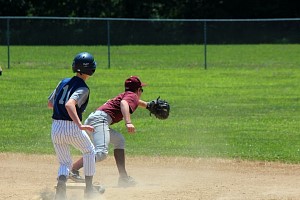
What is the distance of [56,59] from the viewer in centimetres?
2888

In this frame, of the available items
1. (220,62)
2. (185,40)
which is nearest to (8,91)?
(220,62)

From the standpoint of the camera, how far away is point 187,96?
66.8 feet

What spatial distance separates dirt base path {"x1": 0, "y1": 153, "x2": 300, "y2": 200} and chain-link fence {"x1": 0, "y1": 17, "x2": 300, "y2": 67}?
1536 cm

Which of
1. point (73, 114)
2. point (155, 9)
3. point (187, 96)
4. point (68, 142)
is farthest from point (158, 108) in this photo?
point (155, 9)

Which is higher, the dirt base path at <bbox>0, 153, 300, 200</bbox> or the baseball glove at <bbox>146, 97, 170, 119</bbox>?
the baseball glove at <bbox>146, 97, 170, 119</bbox>

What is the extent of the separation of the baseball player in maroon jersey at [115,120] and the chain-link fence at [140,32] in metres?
17.3

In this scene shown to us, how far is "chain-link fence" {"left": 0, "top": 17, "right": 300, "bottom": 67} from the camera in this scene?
29.7 m

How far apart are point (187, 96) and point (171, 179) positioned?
33.1 feet

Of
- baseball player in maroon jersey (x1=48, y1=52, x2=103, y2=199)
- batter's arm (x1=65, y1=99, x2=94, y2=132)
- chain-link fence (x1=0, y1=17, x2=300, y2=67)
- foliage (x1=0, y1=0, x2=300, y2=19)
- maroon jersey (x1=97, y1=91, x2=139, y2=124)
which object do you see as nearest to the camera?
batter's arm (x1=65, y1=99, x2=94, y2=132)

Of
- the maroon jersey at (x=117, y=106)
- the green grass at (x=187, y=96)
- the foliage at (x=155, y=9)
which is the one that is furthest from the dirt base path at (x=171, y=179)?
the foliage at (x=155, y=9)

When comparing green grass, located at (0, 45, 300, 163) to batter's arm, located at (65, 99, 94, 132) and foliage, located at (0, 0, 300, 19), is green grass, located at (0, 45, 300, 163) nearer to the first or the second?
batter's arm, located at (65, 99, 94, 132)

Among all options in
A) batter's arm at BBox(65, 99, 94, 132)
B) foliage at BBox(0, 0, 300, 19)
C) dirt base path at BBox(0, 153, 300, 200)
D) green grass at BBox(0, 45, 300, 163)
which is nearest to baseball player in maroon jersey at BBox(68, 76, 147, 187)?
dirt base path at BBox(0, 153, 300, 200)

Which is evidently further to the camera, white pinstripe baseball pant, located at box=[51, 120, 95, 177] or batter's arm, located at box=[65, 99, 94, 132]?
white pinstripe baseball pant, located at box=[51, 120, 95, 177]

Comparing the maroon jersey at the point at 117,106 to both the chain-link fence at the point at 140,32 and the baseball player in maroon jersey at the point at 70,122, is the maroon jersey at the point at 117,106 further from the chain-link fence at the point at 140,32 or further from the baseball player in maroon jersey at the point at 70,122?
the chain-link fence at the point at 140,32
